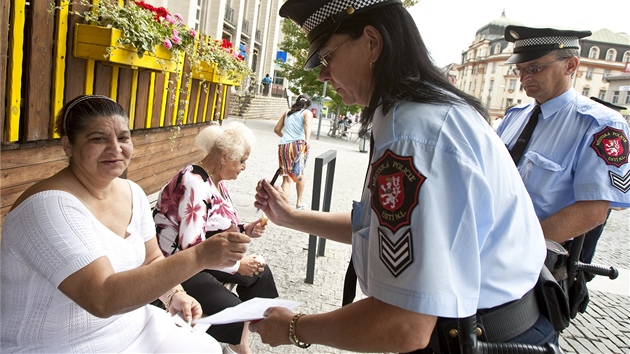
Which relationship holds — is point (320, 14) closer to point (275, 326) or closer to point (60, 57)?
point (275, 326)

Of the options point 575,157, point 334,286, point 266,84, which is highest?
point 266,84

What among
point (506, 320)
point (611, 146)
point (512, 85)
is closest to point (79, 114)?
point (506, 320)

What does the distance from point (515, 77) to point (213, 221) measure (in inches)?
2929

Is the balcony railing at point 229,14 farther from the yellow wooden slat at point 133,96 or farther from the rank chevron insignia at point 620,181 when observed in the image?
the rank chevron insignia at point 620,181

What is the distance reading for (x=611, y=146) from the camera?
98.6 inches

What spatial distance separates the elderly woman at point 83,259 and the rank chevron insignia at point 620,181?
1.99m

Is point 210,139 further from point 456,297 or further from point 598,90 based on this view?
point 598,90

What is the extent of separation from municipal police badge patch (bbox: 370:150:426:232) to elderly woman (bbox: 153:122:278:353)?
197 cm

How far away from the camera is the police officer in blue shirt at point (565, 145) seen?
2.47 metres

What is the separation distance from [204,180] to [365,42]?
2103mm

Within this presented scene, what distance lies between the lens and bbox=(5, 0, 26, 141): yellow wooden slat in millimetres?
2850

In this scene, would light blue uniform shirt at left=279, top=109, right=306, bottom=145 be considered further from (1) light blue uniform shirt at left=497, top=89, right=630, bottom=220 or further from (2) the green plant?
(1) light blue uniform shirt at left=497, top=89, right=630, bottom=220

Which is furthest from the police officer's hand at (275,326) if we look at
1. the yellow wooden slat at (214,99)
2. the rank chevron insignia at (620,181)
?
the yellow wooden slat at (214,99)

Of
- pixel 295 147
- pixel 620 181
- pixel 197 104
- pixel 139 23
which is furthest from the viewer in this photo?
pixel 295 147
